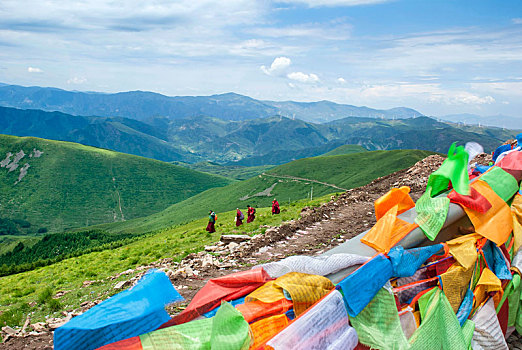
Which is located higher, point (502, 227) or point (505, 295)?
point (502, 227)

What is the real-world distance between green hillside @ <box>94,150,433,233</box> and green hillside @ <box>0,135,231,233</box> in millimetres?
37004

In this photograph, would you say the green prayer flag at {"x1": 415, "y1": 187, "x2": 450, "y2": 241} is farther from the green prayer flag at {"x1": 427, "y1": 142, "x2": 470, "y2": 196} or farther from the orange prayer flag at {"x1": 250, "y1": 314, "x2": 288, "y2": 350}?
the orange prayer flag at {"x1": 250, "y1": 314, "x2": 288, "y2": 350}

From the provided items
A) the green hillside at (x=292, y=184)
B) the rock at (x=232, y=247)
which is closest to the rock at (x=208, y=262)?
the rock at (x=232, y=247)

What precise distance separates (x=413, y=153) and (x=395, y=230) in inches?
5571

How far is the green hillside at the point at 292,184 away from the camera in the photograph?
115 metres

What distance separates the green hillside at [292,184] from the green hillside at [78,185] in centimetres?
3700

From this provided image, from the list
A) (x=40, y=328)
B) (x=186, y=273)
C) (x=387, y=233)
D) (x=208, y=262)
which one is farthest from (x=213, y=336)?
(x=208, y=262)

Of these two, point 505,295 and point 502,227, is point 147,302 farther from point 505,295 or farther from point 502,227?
point 505,295

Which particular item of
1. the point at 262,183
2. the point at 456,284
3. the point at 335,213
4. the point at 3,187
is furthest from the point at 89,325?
the point at 3,187

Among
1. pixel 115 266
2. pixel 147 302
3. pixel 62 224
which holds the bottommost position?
pixel 62 224

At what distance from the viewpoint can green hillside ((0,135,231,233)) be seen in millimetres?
153625

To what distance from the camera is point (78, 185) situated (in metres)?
171

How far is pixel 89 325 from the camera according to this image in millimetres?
2631

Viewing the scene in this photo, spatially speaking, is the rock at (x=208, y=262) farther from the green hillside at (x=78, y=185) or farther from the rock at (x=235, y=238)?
the green hillside at (x=78, y=185)
